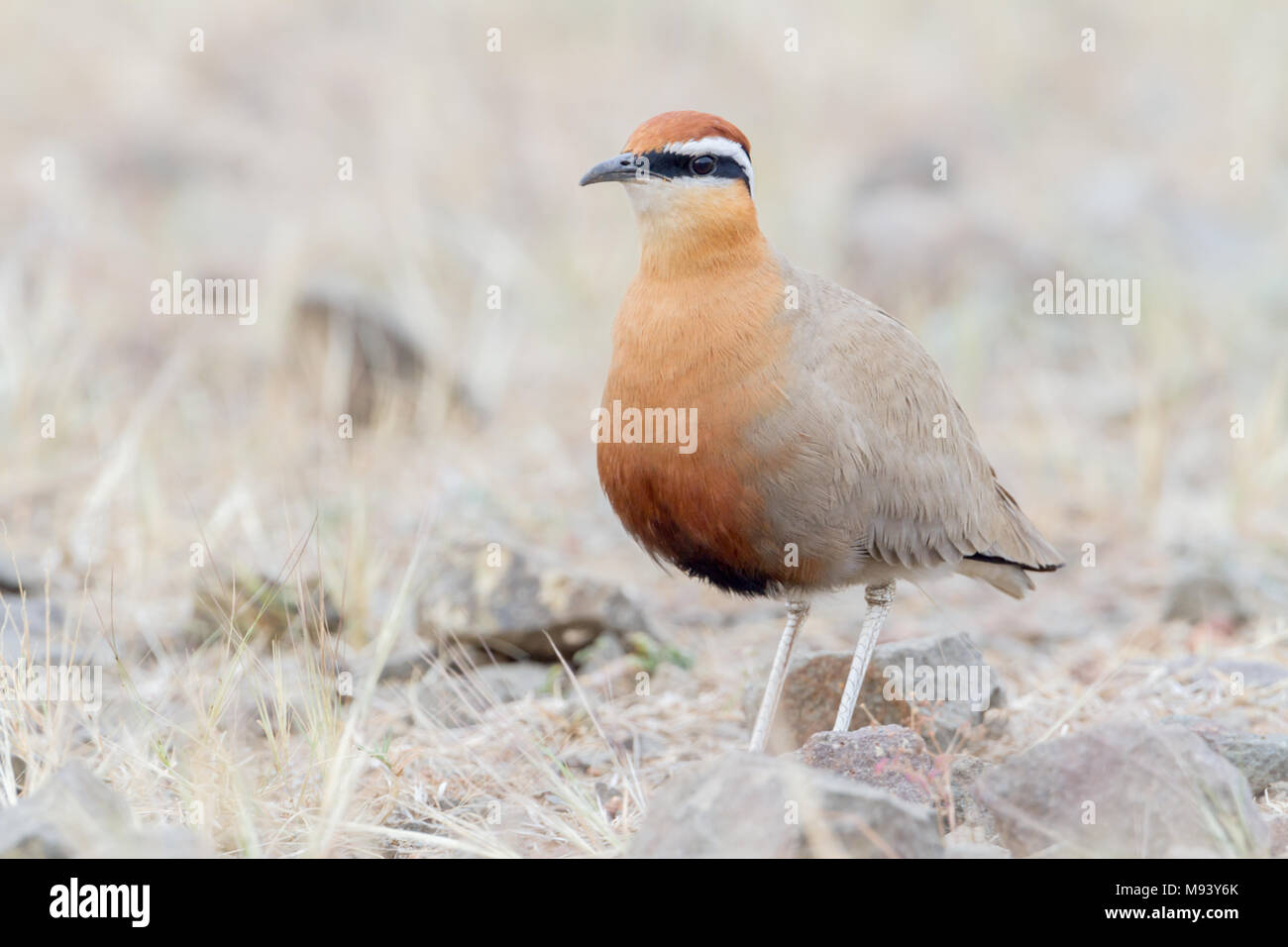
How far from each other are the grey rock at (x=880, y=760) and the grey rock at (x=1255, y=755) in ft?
3.28

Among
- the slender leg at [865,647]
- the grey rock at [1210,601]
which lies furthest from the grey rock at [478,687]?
the grey rock at [1210,601]

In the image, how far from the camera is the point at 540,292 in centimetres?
1195

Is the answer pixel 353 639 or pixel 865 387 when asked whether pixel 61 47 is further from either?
pixel 865 387

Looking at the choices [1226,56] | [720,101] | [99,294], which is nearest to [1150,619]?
[99,294]

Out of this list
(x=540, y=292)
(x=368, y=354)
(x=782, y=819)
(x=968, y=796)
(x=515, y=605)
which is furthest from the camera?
(x=540, y=292)

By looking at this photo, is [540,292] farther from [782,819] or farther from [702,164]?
[782,819]

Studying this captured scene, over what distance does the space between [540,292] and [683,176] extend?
7.18 m

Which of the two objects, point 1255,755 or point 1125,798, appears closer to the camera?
point 1125,798

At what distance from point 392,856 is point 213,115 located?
12252mm

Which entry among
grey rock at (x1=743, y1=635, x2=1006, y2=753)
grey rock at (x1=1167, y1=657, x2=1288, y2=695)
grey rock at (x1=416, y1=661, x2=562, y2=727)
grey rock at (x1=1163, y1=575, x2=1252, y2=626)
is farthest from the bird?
grey rock at (x1=1163, y1=575, x2=1252, y2=626)

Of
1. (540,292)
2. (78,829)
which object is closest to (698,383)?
(78,829)

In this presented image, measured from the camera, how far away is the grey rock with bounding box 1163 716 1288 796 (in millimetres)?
4605

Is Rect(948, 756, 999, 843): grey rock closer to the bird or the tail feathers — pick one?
the bird

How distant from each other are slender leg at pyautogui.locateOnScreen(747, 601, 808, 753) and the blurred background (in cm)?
50
